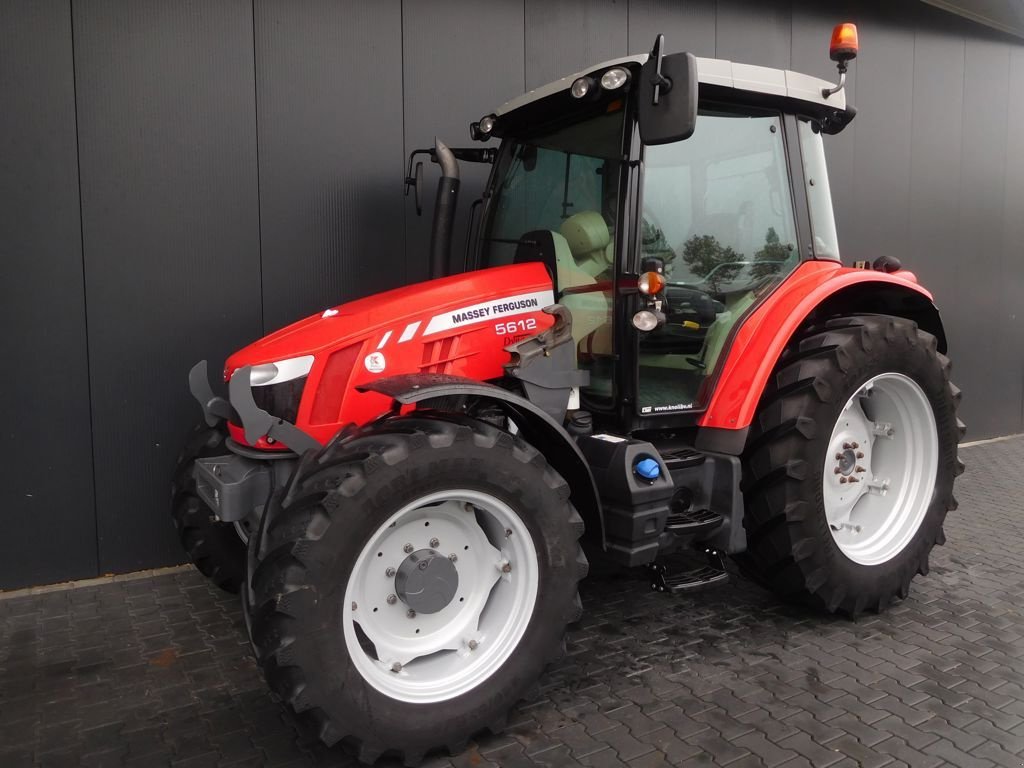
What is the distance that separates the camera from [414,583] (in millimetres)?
2559

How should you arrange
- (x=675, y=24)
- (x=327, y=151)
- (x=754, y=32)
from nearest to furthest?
(x=327, y=151), (x=675, y=24), (x=754, y=32)

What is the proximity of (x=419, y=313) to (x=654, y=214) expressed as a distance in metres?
1.03

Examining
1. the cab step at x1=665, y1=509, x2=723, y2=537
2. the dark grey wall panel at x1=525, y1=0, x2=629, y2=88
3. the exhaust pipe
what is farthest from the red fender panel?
the dark grey wall panel at x1=525, y1=0, x2=629, y2=88

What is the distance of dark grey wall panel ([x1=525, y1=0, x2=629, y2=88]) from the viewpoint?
5223 mm

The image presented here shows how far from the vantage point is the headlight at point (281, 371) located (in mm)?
2861

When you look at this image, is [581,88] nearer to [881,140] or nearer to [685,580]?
[685,580]

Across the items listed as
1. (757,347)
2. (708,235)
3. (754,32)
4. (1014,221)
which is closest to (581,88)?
(708,235)

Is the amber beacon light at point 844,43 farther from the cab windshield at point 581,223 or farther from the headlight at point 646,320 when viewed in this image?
the headlight at point 646,320

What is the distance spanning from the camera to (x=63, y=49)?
154 inches

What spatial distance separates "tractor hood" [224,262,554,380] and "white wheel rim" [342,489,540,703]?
0.70m

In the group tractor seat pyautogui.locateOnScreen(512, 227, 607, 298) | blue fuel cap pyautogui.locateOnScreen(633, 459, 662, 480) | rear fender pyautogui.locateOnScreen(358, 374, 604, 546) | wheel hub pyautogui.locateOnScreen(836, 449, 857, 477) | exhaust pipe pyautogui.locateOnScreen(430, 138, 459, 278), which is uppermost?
A: exhaust pipe pyautogui.locateOnScreen(430, 138, 459, 278)

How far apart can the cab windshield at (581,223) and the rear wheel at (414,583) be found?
78 centimetres

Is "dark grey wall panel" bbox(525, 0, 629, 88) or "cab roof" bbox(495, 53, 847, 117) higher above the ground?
"dark grey wall panel" bbox(525, 0, 629, 88)

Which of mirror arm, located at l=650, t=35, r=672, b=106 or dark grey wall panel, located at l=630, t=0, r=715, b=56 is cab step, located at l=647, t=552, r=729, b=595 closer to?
mirror arm, located at l=650, t=35, r=672, b=106
